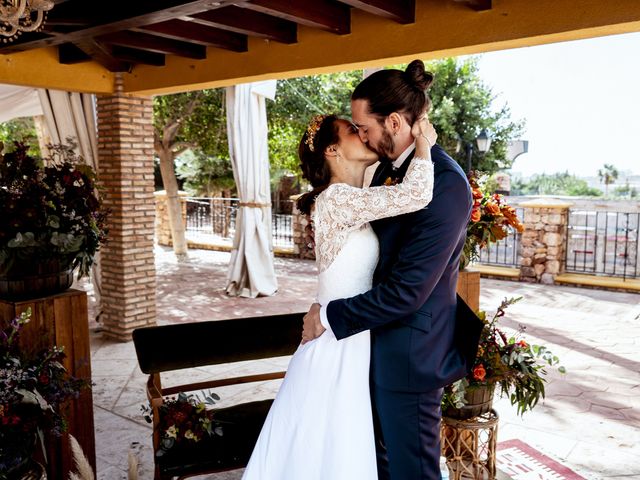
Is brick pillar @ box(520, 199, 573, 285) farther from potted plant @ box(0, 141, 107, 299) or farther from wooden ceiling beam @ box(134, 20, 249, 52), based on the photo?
potted plant @ box(0, 141, 107, 299)

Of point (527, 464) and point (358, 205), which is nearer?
point (358, 205)

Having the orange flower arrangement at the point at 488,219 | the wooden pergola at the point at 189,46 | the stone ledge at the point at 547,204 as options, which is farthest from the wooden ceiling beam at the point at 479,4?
the stone ledge at the point at 547,204

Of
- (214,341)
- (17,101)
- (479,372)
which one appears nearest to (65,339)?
(214,341)

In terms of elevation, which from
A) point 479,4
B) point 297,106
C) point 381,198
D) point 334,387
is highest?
point 297,106

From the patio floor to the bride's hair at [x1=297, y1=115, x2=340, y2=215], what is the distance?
2.25m

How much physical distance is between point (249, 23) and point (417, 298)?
3726mm

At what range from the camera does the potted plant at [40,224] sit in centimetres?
291

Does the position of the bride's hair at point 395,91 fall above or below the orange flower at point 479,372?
above

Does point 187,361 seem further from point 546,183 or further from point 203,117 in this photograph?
point 546,183

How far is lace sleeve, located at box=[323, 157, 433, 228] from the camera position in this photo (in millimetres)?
1933

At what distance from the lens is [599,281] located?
401 inches

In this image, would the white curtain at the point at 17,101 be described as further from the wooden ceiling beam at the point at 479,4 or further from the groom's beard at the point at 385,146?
the groom's beard at the point at 385,146

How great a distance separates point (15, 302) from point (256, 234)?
6441mm

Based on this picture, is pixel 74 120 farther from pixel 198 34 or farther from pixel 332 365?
pixel 332 365
